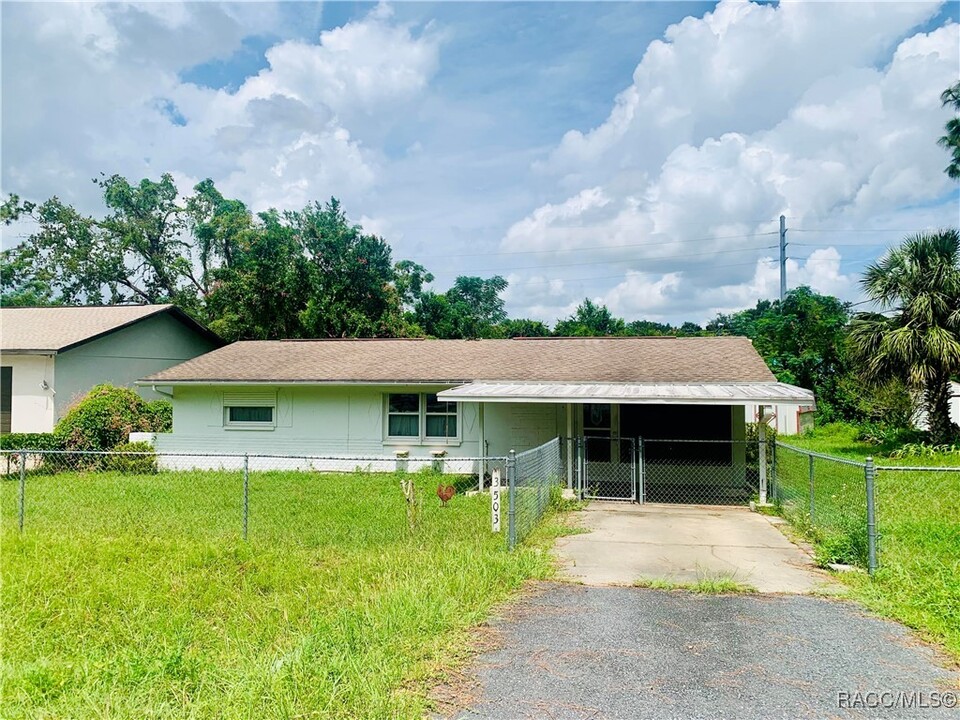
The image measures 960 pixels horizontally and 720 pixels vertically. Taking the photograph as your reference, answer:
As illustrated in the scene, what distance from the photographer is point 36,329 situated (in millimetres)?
21891

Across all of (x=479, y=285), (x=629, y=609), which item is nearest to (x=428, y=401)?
(x=629, y=609)

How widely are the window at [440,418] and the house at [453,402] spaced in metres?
0.02

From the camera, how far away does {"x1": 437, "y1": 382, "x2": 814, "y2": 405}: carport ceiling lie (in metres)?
11.5

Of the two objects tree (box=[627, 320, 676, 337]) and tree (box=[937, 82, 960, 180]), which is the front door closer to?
tree (box=[937, 82, 960, 180])

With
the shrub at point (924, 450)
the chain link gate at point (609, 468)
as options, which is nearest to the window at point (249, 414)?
the chain link gate at point (609, 468)

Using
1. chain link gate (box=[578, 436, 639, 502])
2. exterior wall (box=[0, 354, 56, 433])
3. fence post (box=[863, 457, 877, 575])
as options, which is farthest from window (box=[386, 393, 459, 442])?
exterior wall (box=[0, 354, 56, 433])

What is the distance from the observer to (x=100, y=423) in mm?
16016

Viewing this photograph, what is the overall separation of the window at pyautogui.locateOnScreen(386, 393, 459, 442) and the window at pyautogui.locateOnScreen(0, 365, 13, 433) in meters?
12.9

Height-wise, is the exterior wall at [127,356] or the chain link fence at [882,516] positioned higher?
the exterior wall at [127,356]

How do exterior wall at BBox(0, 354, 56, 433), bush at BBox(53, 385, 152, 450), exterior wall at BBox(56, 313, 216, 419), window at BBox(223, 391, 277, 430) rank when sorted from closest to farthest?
bush at BBox(53, 385, 152, 450) → window at BBox(223, 391, 277, 430) → exterior wall at BBox(0, 354, 56, 433) → exterior wall at BBox(56, 313, 216, 419)

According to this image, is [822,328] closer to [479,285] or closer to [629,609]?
[629,609]

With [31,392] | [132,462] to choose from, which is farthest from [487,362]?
[31,392]

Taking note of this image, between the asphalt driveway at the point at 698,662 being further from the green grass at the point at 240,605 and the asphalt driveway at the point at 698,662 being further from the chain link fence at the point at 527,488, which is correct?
the chain link fence at the point at 527,488

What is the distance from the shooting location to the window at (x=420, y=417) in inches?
639
